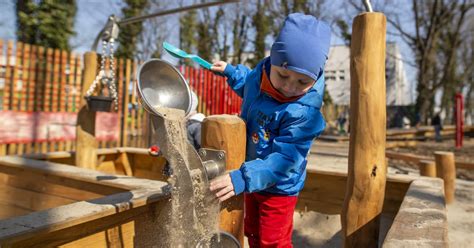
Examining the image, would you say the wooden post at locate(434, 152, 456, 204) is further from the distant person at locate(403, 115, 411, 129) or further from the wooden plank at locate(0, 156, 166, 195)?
the distant person at locate(403, 115, 411, 129)

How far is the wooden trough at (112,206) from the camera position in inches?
57.1

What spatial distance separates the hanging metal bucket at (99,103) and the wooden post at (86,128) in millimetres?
297

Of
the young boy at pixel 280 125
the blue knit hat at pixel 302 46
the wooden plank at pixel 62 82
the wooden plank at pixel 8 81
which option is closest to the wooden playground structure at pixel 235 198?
the young boy at pixel 280 125

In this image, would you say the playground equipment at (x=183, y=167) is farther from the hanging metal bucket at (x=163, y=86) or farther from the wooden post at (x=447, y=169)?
the wooden post at (x=447, y=169)

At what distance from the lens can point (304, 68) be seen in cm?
135

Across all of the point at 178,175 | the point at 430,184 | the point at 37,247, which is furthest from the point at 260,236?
the point at 430,184

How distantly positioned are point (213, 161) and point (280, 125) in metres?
0.34

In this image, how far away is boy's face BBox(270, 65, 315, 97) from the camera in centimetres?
139

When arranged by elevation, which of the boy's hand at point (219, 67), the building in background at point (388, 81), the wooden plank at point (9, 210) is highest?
the building in background at point (388, 81)

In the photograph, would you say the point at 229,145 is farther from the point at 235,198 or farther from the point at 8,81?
the point at 8,81

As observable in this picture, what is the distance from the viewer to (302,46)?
1358 millimetres

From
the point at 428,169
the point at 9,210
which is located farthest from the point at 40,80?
the point at 428,169

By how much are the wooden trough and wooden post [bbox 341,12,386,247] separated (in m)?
0.18

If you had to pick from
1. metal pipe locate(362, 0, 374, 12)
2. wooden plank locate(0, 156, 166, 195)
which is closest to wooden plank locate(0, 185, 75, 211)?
wooden plank locate(0, 156, 166, 195)
